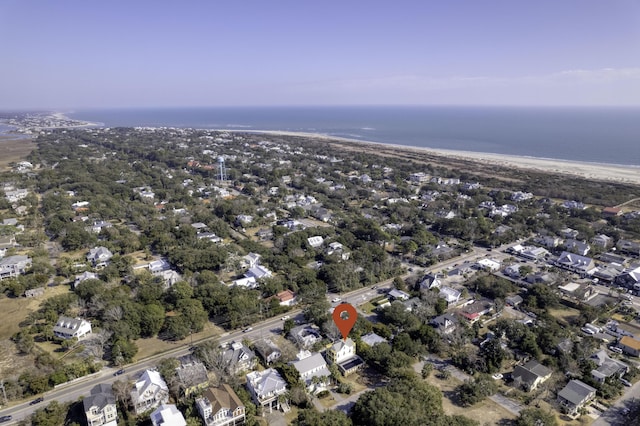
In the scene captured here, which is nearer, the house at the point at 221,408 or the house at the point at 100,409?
the house at the point at 100,409

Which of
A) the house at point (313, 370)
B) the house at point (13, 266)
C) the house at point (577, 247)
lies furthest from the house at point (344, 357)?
the house at point (13, 266)

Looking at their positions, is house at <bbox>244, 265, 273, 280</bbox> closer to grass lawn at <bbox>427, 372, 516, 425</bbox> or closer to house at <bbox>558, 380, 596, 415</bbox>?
grass lawn at <bbox>427, 372, 516, 425</bbox>

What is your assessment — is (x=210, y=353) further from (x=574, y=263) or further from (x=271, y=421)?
(x=574, y=263)

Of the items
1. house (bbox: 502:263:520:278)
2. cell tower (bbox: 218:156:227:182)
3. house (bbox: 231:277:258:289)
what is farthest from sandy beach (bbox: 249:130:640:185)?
house (bbox: 231:277:258:289)

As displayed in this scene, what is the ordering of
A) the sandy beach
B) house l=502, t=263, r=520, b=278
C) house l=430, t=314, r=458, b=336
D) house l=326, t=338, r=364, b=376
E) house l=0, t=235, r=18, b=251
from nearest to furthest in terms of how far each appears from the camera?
house l=326, t=338, r=364, b=376, house l=430, t=314, r=458, b=336, house l=502, t=263, r=520, b=278, house l=0, t=235, r=18, b=251, the sandy beach

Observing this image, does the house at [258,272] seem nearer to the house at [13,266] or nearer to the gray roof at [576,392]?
the house at [13,266]

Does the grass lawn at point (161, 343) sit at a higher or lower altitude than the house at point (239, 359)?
lower
